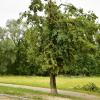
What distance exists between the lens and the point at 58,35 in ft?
93.3

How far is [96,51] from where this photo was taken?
30.5 m

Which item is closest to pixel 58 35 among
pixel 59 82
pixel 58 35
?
pixel 58 35

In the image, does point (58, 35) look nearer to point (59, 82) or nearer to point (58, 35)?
point (58, 35)

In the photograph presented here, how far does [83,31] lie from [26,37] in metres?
5.10

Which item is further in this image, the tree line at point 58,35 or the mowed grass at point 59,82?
the mowed grass at point 59,82

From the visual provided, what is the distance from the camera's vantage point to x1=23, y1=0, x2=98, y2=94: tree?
94.1ft

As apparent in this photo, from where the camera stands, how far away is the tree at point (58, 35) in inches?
1129

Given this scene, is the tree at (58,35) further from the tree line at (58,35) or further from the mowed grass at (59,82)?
the mowed grass at (59,82)

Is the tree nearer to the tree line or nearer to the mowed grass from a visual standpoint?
the tree line

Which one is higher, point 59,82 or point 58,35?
point 58,35

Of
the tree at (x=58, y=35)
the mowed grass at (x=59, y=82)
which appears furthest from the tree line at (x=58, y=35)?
the mowed grass at (x=59, y=82)

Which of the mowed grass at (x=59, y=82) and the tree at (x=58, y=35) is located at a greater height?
the tree at (x=58, y=35)

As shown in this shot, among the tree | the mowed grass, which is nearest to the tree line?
the tree

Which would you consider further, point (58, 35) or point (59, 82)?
point (59, 82)
